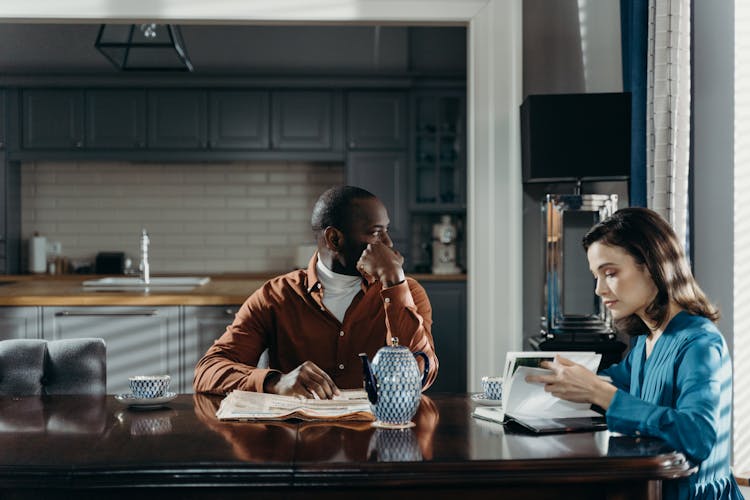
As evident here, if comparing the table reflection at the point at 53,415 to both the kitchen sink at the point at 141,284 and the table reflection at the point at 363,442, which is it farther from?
the kitchen sink at the point at 141,284

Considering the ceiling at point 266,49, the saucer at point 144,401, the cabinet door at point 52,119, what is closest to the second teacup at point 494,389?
the saucer at point 144,401

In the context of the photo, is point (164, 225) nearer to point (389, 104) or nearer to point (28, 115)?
point (28, 115)

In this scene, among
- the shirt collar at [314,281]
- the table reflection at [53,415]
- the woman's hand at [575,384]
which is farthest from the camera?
the shirt collar at [314,281]

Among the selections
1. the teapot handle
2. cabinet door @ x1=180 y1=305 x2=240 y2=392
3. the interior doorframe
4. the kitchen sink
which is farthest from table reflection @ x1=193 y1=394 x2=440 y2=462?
the kitchen sink

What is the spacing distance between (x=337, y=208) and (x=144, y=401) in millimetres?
764

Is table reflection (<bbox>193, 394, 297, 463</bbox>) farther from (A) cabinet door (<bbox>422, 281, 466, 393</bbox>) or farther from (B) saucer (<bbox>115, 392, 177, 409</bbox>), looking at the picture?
(A) cabinet door (<bbox>422, 281, 466, 393</bbox>)

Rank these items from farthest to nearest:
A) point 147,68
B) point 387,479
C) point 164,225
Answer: point 164,225, point 147,68, point 387,479

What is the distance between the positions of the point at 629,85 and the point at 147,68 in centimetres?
253

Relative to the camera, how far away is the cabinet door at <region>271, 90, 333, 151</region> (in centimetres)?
630

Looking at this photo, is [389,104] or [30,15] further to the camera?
[389,104]

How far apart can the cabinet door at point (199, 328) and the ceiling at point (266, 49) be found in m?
2.56

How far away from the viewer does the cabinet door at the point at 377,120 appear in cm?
626

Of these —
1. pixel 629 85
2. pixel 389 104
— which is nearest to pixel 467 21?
pixel 629 85

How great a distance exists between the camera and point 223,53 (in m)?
6.38
